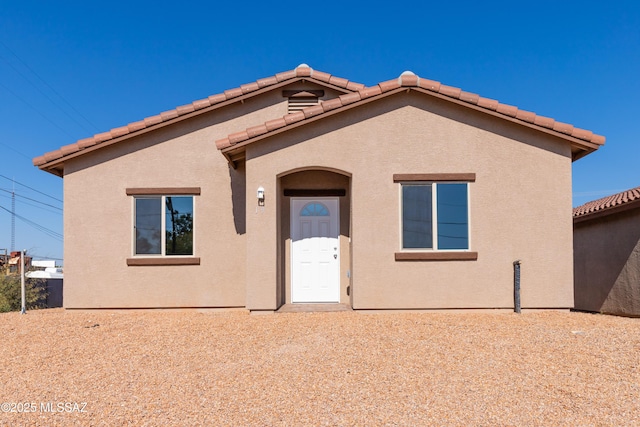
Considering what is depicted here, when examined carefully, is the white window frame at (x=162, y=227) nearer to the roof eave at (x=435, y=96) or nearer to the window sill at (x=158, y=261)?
the window sill at (x=158, y=261)

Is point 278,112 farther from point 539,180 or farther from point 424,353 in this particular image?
point 424,353

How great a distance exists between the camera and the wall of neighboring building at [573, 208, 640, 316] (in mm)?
10398

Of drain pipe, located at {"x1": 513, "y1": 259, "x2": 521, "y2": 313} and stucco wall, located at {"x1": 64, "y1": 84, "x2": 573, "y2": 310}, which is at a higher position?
stucco wall, located at {"x1": 64, "y1": 84, "x2": 573, "y2": 310}

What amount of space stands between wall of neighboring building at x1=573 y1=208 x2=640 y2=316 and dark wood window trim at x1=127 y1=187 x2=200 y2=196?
10663 mm

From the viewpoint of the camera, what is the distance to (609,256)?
11367 mm

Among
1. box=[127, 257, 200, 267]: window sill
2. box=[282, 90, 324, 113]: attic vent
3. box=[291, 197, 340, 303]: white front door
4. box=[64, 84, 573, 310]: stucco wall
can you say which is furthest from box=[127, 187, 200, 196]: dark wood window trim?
box=[282, 90, 324, 113]: attic vent

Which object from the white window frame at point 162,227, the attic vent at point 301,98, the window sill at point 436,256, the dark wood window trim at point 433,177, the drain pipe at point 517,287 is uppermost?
the attic vent at point 301,98

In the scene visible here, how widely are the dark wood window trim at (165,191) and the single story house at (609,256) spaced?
33.9 feet

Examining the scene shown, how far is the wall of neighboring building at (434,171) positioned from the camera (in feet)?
27.2

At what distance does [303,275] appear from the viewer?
31.0 ft

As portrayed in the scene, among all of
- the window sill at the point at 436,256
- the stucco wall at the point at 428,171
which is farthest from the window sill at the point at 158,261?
the window sill at the point at 436,256

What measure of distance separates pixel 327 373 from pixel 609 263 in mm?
10218

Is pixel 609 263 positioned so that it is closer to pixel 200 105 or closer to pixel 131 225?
pixel 200 105

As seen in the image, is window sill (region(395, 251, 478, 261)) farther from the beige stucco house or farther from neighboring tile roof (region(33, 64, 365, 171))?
neighboring tile roof (region(33, 64, 365, 171))
